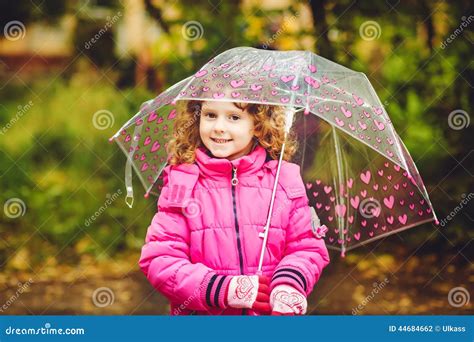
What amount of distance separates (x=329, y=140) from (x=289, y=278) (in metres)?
0.71

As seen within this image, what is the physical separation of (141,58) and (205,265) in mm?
2165

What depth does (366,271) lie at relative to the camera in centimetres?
542

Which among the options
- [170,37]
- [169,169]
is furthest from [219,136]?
[170,37]

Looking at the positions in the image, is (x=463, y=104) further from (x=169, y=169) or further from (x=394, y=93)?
(x=169, y=169)
